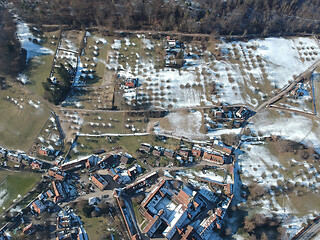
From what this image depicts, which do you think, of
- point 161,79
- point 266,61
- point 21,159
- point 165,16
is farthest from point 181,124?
point 21,159

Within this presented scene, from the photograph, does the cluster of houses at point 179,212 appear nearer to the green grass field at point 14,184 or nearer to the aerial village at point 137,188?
→ the aerial village at point 137,188

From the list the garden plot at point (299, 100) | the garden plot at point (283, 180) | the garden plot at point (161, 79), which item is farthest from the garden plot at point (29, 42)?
the garden plot at point (299, 100)

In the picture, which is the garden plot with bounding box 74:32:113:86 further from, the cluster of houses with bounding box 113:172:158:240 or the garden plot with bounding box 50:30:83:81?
the cluster of houses with bounding box 113:172:158:240

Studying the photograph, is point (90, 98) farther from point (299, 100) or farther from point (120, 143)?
point (299, 100)

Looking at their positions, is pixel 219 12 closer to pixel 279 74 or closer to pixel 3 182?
pixel 279 74

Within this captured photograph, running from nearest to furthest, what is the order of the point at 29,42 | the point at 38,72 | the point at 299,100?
1. the point at 299,100
2. the point at 38,72
3. the point at 29,42

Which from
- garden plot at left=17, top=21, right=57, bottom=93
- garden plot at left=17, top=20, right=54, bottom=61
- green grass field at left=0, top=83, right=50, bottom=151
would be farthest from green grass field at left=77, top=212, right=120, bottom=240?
garden plot at left=17, top=20, right=54, bottom=61
